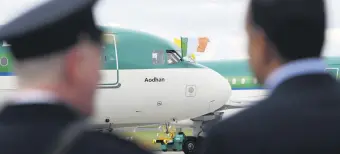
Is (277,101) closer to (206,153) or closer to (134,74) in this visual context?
(206,153)

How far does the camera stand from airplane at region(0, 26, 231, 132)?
48.6ft

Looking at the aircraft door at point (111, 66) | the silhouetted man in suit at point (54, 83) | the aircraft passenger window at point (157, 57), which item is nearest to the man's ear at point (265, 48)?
the silhouetted man in suit at point (54, 83)

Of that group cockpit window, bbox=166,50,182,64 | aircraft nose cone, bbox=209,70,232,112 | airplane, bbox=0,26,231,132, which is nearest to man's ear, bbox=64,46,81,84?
airplane, bbox=0,26,231,132

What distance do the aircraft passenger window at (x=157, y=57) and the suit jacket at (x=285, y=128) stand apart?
520 inches

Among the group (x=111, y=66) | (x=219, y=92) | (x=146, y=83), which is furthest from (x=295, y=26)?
(x=219, y=92)

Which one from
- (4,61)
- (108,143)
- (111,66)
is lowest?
(108,143)

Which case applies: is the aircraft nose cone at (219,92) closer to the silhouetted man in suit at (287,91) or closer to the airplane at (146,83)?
the airplane at (146,83)

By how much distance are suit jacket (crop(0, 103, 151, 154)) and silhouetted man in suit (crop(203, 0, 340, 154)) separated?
41cm

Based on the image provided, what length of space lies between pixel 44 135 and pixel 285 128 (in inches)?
31.1

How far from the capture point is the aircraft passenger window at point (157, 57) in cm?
1536

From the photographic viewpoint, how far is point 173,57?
624 inches

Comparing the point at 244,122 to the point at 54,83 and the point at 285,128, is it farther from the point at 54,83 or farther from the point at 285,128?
the point at 54,83

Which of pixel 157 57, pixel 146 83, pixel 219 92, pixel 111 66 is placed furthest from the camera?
pixel 219 92

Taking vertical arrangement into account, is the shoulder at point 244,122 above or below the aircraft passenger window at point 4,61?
below
